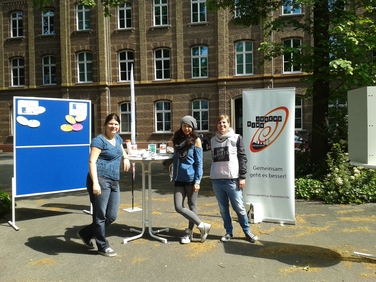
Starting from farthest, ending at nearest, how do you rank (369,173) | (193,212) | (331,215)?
(369,173)
(331,215)
(193,212)

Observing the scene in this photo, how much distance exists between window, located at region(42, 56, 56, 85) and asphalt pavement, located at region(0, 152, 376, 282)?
22.8 meters

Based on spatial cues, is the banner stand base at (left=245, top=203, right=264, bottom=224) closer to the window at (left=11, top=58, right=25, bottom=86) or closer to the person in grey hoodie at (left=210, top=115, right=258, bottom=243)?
the person in grey hoodie at (left=210, top=115, right=258, bottom=243)

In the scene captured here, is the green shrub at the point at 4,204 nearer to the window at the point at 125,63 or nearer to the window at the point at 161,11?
the window at the point at 125,63

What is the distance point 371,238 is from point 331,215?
145cm

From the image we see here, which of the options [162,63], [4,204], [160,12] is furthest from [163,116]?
[4,204]

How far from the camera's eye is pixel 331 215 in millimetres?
7164

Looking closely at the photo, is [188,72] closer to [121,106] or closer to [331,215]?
[121,106]

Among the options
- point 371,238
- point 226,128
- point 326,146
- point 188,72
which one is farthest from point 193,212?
point 188,72

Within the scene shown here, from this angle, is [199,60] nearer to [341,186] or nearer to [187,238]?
[341,186]

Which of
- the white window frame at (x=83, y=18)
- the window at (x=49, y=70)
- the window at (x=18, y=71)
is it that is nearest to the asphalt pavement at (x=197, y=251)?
the white window frame at (x=83, y=18)

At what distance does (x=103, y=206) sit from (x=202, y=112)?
21.3m

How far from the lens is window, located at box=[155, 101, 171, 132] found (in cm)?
2670

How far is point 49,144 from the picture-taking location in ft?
23.9

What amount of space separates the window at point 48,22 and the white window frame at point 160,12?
7.98m
